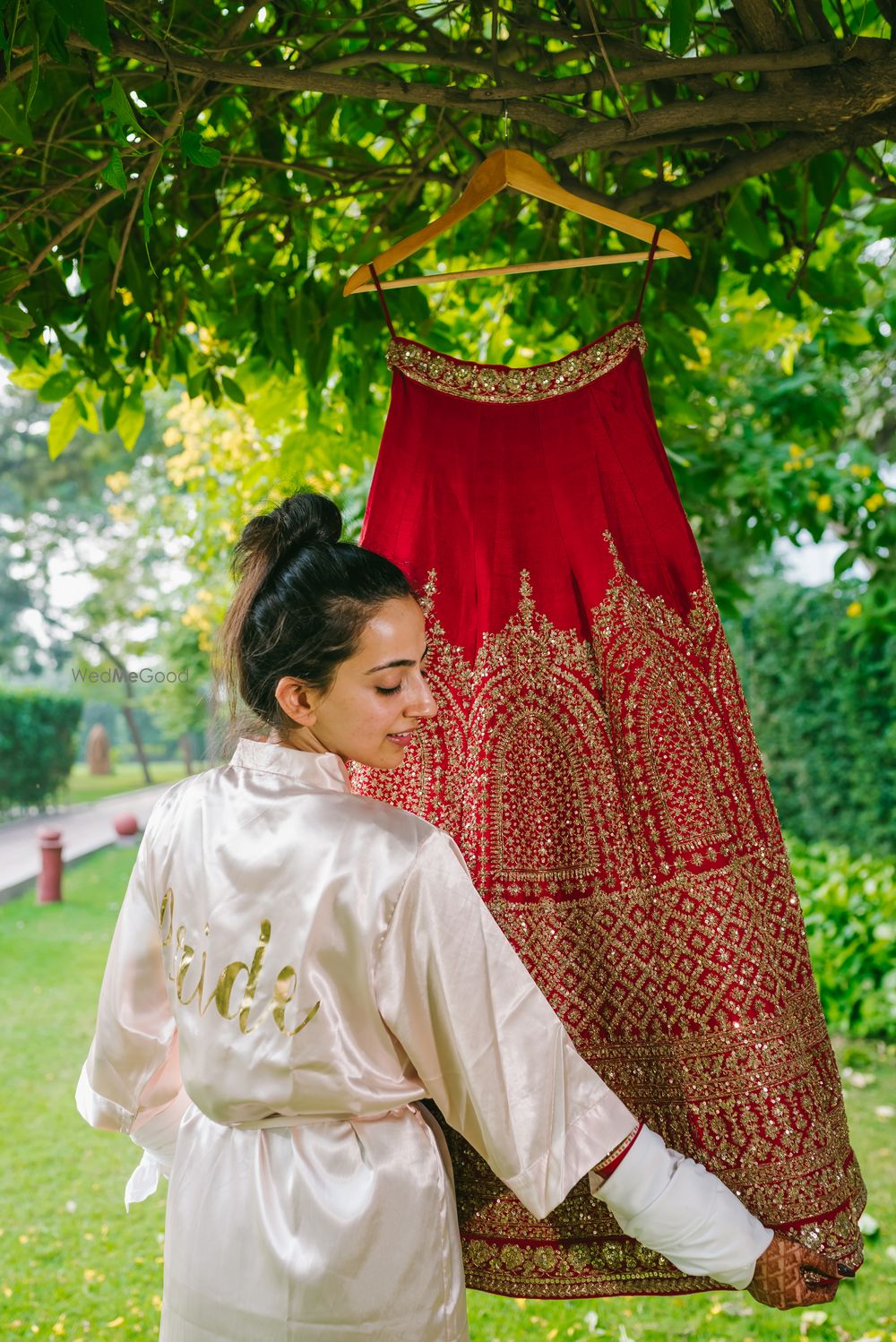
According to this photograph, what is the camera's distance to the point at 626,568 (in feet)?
5.75

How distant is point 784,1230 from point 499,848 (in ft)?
2.08

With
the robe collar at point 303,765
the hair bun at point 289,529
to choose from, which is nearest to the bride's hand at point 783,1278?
the robe collar at point 303,765

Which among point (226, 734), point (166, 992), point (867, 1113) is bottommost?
point (867, 1113)

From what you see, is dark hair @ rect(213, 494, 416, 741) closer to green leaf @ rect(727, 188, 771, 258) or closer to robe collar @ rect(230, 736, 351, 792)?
robe collar @ rect(230, 736, 351, 792)

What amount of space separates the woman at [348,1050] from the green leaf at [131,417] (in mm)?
1160

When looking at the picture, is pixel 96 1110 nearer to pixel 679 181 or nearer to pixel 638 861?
pixel 638 861

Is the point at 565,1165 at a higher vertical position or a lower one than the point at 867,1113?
higher

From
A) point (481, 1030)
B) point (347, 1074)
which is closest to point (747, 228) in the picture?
point (481, 1030)

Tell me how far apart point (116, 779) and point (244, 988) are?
34.7ft

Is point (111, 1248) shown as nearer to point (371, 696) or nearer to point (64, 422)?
point (64, 422)

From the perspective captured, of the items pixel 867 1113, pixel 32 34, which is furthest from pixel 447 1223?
pixel 867 1113

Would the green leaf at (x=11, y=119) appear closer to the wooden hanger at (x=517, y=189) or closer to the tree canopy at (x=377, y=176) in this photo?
the tree canopy at (x=377, y=176)

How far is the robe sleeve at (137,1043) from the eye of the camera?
156 centimetres

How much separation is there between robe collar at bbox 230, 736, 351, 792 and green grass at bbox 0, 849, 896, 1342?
238cm
